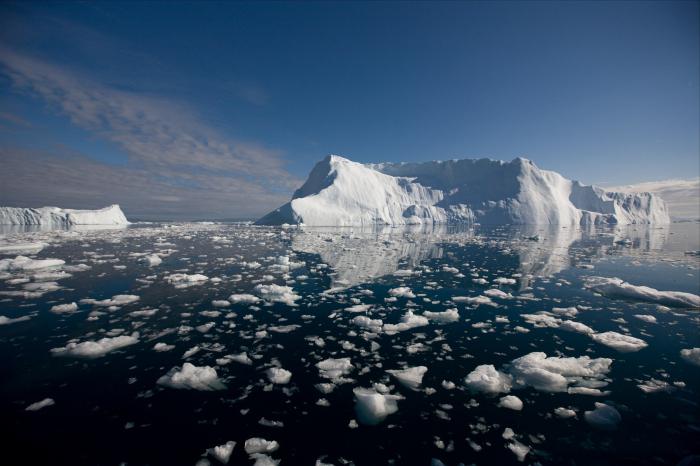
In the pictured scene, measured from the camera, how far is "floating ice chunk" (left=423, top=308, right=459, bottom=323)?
7801 mm

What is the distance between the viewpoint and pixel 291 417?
13.1ft

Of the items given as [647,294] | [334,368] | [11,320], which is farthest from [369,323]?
[647,294]

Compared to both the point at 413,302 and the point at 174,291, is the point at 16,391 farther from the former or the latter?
the point at 413,302

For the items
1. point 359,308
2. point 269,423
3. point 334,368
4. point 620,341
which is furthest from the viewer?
point 359,308

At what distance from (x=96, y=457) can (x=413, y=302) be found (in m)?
7.67

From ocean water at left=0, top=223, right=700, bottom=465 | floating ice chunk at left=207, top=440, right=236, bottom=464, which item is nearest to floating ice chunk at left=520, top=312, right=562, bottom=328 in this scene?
ocean water at left=0, top=223, right=700, bottom=465

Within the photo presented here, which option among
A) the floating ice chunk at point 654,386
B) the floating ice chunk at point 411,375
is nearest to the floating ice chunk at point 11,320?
the floating ice chunk at point 411,375

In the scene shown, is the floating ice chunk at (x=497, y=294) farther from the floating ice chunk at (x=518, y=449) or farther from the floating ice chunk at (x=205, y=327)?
the floating ice chunk at (x=205, y=327)

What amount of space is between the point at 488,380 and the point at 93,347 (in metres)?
7.11

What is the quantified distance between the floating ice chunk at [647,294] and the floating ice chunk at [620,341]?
4091mm

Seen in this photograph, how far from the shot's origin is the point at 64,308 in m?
8.14

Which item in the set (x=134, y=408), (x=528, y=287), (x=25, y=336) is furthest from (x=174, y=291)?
(x=528, y=287)

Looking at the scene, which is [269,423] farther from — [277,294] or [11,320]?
[11,320]

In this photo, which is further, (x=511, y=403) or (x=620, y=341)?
(x=620, y=341)
